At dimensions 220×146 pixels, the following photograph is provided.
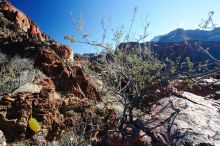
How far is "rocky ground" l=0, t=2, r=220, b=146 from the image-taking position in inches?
190

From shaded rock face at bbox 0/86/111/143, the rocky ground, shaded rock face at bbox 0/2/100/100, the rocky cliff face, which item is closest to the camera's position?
the rocky ground

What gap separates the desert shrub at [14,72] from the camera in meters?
13.4

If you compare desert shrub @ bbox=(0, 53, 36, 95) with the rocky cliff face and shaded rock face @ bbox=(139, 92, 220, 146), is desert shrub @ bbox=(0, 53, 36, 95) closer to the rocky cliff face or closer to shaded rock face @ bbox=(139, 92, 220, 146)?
the rocky cliff face

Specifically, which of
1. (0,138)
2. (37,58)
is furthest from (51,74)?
(0,138)

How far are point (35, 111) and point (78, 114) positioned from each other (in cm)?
177

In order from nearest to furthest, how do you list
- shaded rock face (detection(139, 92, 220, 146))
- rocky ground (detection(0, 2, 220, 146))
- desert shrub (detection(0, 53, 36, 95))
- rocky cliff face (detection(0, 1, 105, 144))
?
shaded rock face (detection(139, 92, 220, 146)) → rocky ground (detection(0, 2, 220, 146)) → rocky cliff face (detection(0, 1, 105, 144)) → desert shrub (detection(0, 53, 36, 95))

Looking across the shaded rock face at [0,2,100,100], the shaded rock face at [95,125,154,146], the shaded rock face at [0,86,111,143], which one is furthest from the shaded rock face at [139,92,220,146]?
the shaded rock face at [0,2,100,100]

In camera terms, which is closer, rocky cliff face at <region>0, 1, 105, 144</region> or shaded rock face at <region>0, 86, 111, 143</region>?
shaded rock face at <region>0, 86, 111, 143</region>

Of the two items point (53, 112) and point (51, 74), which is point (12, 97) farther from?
point (51, 74)

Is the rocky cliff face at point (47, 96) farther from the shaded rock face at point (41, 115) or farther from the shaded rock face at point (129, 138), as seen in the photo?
the shaded rock face at point (129, 138)

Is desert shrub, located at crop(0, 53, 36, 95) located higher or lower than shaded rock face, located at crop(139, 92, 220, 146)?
higher

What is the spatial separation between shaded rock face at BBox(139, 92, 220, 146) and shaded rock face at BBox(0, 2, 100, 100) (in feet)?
28.1

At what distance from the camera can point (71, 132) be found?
10.9 meters

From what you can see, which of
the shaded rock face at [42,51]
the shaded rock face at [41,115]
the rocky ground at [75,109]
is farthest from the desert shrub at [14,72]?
the shaded rock face at [41,115]
